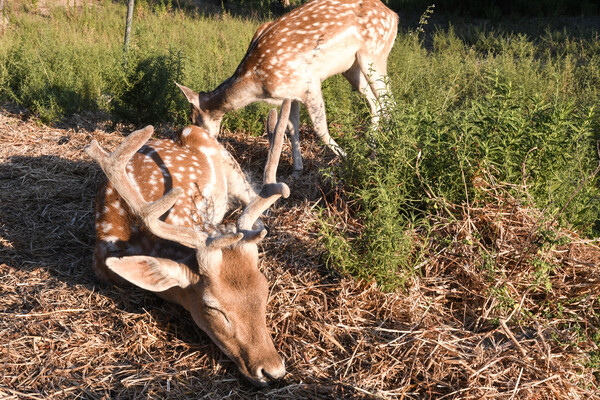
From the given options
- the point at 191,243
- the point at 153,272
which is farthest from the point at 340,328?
the point at 153,272

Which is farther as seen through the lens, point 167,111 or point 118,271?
point 167,111

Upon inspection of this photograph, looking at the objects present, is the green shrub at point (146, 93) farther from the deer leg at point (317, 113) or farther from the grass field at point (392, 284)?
the deer leg at point (317, 113)

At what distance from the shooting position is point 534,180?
400 cm

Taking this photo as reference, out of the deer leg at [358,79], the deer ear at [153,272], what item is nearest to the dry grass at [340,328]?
the deer ear at [153,272]

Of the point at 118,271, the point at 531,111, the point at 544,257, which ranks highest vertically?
the point at 531,111

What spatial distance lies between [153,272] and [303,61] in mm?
3306

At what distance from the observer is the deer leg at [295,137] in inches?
225

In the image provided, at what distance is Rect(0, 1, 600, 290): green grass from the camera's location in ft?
12.3

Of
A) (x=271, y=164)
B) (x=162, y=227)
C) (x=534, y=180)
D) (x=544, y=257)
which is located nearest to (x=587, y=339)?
(x=544, y=257)

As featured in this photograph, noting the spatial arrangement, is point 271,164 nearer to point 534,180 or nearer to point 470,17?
point 534,180

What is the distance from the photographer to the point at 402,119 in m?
4.20

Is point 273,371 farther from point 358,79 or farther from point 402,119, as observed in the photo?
point 358,79

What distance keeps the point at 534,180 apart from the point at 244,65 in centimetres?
317

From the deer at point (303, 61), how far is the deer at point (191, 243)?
5.21 ft
